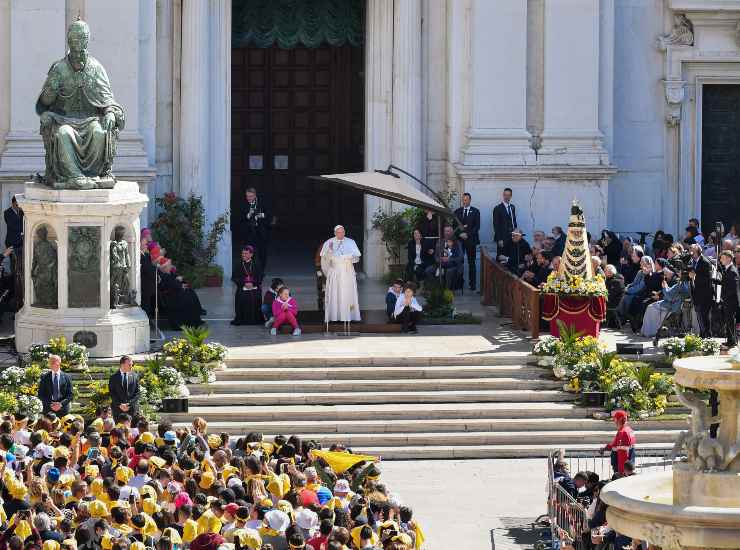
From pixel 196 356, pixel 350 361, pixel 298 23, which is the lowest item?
pixel 350 361

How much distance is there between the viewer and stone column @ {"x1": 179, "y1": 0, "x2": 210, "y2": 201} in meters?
39.5

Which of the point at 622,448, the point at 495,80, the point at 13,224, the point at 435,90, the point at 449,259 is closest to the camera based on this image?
the point at 622,448

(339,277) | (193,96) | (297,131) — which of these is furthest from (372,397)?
(297,131)

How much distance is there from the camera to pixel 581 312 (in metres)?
32.5

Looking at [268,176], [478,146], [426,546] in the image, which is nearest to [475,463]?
[426,546]

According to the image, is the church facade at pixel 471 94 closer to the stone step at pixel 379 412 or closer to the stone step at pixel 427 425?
the stone step at pixel 379 412

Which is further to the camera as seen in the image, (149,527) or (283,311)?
(283,311)

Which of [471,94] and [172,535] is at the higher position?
[471,94]

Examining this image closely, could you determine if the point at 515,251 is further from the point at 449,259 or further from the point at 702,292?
the point at 702,292

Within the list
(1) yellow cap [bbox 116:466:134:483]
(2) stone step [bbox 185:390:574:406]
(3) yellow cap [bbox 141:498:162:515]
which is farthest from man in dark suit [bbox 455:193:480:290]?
(3) yellow cap [bbox 141:498:162:515]

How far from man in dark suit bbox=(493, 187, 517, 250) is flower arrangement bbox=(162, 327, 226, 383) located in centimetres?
876

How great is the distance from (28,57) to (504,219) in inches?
365

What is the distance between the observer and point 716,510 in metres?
16.2

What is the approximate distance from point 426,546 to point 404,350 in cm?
797
